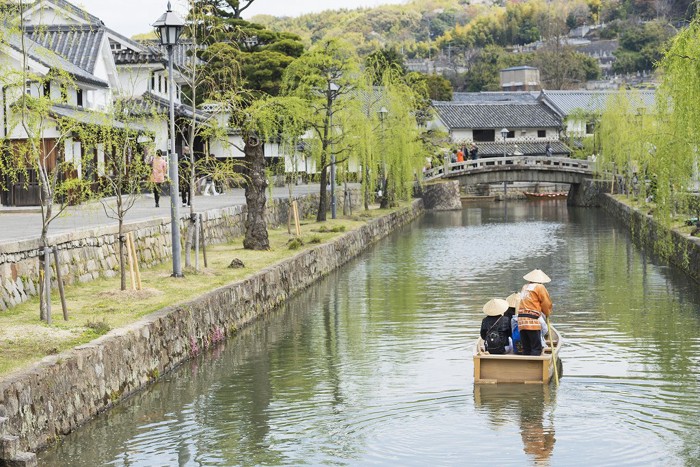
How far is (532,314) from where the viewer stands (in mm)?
15688

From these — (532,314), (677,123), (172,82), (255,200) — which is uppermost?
(172,82)

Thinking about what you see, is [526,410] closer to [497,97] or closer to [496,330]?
[496,330]

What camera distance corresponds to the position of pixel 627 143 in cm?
5491

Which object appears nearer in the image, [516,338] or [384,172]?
[516,338]

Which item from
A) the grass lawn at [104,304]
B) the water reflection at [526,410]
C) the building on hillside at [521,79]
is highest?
the building on hillside at [521,79]

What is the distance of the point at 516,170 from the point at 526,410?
2079 inches

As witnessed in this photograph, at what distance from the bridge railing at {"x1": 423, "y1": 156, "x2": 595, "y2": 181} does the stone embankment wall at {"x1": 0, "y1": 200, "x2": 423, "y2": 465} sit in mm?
41416

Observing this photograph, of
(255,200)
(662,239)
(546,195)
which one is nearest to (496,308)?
(255,200)

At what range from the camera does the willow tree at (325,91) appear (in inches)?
1563

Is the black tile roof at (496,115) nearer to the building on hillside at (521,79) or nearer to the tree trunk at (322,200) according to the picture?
the building on hillside at (521,79)

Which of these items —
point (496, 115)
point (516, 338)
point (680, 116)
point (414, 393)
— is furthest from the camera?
point (496, 115)

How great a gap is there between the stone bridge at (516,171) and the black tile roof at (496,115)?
1446 cm

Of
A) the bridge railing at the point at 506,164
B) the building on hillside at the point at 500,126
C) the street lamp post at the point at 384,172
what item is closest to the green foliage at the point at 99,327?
the street lamp post at the point at 384,172

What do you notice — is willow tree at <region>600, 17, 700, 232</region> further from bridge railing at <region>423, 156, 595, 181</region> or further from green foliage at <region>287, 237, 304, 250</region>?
bridge railing at <region>423, 156, 595, 181</region>
